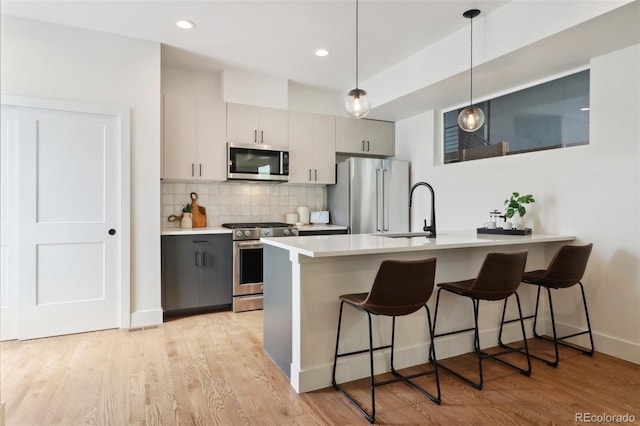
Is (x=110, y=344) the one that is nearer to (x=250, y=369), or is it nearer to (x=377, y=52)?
(x=250, y=369)

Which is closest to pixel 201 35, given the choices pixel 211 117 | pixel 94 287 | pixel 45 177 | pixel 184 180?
pixel 211 117

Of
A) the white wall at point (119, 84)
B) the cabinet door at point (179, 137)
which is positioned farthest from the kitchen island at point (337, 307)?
the cabinet door at point (179, 137)

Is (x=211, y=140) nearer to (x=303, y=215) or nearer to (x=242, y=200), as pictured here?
(x=242, y=200)

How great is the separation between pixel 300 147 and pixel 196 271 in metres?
1.93

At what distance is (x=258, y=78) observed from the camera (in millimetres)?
4402

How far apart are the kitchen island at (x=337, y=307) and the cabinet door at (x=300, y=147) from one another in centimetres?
196

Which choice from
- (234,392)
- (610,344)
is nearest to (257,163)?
(234,392)

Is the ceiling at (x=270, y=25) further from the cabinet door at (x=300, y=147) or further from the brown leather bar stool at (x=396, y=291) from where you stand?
the brown leather bar stool at (x=396, y=291)

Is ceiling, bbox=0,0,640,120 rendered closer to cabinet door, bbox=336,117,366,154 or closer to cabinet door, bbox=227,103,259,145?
cabinet door, bbox=227,103,259,145

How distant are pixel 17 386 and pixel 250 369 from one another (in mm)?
1413

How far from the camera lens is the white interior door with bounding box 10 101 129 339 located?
10.2 ft

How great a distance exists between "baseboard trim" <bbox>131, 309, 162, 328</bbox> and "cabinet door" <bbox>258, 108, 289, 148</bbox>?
2.17 meters

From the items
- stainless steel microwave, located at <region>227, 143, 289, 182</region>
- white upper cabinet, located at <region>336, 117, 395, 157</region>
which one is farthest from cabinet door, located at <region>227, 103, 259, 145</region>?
white upper cabinet, located at <region>336, 117, 395, 157</region>

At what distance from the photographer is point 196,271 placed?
383cm
